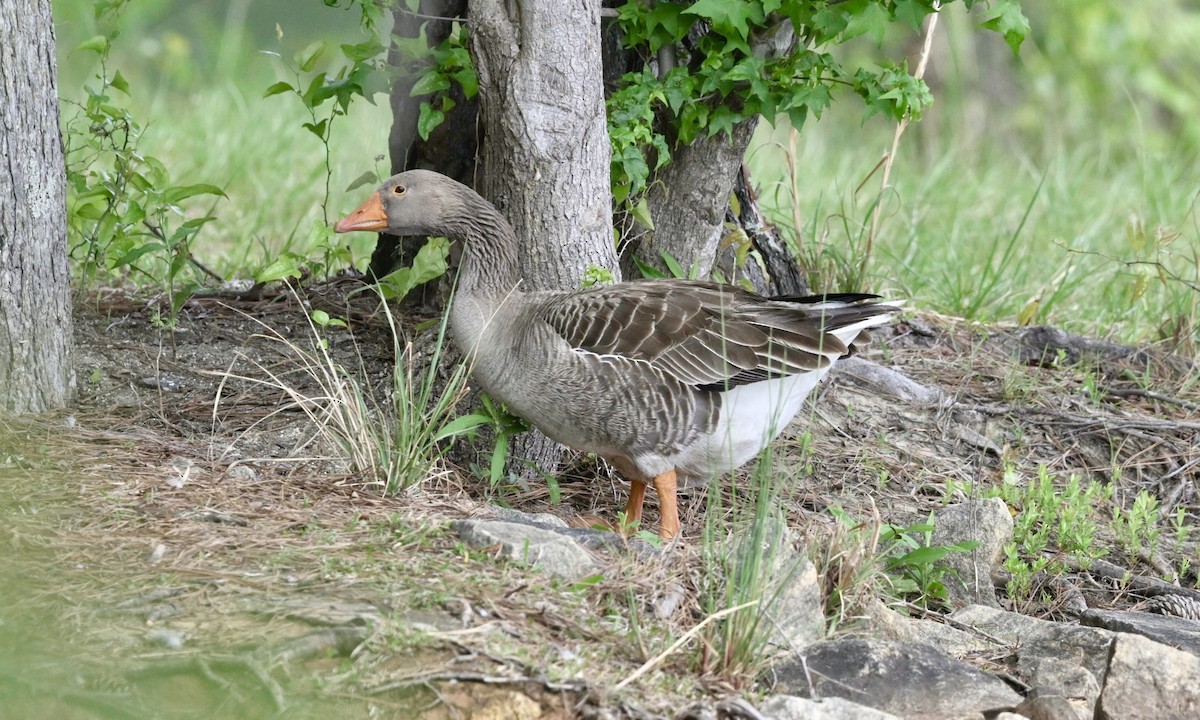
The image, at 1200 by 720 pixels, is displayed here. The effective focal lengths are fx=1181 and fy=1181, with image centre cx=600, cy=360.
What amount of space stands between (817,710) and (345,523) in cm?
143

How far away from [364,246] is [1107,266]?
4.70m

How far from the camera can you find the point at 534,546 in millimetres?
3193

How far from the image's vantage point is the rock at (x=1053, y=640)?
3363 mm

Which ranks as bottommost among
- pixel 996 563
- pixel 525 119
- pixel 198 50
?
pixel 996 563

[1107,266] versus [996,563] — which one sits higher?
[1107,266]

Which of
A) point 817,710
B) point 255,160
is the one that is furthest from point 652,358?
point 255,160

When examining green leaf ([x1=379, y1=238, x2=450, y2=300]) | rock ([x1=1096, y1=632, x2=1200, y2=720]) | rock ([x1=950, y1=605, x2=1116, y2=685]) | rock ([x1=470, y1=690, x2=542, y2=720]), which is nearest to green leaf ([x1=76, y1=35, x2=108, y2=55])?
green leaf ([x1=379, y1=238, x2=450, y2=300])

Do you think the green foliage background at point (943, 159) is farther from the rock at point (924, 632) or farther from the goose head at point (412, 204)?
the rock at point (924, 632)

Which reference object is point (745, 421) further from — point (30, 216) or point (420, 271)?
point (30, 216)

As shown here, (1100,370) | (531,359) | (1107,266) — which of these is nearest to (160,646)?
(531,359)

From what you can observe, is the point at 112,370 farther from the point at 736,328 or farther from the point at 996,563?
the point at 996,563

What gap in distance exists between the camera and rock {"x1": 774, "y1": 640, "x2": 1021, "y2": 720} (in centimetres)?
298

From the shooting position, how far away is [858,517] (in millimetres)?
4441


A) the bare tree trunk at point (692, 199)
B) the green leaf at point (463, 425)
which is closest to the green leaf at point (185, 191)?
the green leaf at point (463, 425)
